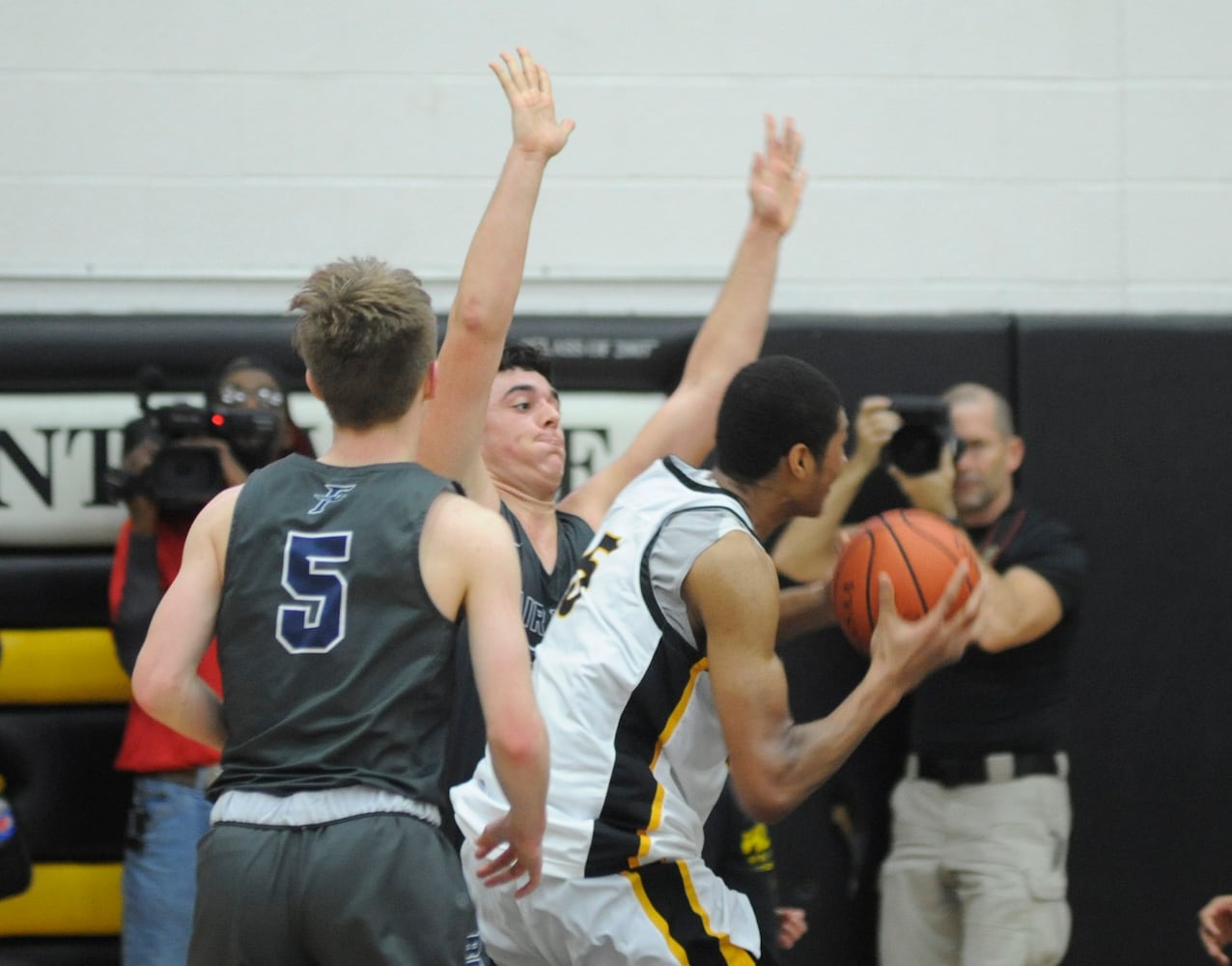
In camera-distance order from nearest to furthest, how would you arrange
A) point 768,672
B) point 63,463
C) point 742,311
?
point 768,672 < point 742,311 < point 63,463

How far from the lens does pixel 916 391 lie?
15.4ft

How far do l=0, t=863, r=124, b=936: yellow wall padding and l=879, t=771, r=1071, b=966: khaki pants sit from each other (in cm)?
218

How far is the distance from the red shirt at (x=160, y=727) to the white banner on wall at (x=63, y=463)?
28cm

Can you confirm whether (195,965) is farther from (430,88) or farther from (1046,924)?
(430,88)

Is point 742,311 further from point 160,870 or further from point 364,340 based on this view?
point 160,870

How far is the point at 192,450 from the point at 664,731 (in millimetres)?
1949

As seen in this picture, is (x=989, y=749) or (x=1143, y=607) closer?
(x=989, y=749)

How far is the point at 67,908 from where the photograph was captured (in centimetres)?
441

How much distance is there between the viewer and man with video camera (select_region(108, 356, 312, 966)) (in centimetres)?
400

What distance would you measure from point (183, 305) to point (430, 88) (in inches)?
39.8

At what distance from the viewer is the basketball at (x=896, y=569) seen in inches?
120

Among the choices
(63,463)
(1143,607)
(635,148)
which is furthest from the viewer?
(635,148)

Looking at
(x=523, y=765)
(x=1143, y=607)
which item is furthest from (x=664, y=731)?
(x=1143, y=607)

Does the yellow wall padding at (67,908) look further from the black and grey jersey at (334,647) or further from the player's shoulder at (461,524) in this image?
the player's shoulder at (461,524)
